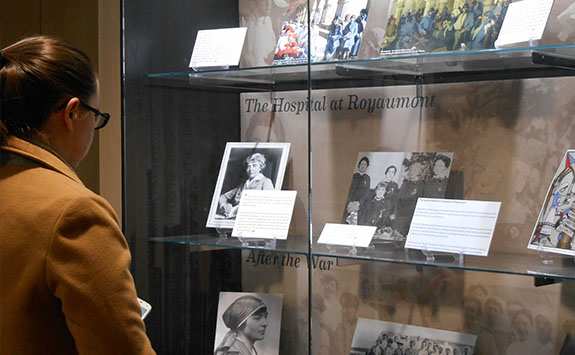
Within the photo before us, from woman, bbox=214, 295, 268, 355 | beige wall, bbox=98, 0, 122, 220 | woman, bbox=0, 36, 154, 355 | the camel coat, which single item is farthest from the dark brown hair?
woman, bbox=214, 295, 268, 355

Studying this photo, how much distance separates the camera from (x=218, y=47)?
8.97 feet

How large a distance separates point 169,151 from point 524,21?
4.47ft

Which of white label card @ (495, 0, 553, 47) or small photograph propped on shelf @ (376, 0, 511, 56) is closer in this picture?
white label card @ (495, 0, 553, 47)

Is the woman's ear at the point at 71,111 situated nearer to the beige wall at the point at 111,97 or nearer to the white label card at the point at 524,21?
the white label card at the point at 524,21

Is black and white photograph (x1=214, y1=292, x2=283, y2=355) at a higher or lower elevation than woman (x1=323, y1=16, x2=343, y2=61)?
lower

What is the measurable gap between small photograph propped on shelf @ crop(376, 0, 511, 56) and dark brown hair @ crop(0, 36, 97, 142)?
3.66 feet

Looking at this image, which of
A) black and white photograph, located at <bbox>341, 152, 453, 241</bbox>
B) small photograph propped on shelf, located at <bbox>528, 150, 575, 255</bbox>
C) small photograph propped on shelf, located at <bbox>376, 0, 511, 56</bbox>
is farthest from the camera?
black and white photograph, located at <bbox>341, 152, 453, 241</bbox>

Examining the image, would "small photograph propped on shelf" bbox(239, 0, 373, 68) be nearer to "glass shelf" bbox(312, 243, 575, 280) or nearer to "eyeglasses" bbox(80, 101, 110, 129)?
"glass shelf" bbox(312, 243, 575, 280)

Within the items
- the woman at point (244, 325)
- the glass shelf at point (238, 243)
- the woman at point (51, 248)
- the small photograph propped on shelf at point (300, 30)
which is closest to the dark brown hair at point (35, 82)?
the woman at point (51, 248)

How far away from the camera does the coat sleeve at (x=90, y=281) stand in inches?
52.0

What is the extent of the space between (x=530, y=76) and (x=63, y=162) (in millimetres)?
1357

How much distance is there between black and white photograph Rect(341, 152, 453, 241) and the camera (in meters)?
2.32

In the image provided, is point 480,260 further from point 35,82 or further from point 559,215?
point 35,82

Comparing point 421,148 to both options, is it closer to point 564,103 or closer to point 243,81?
point 564,103
